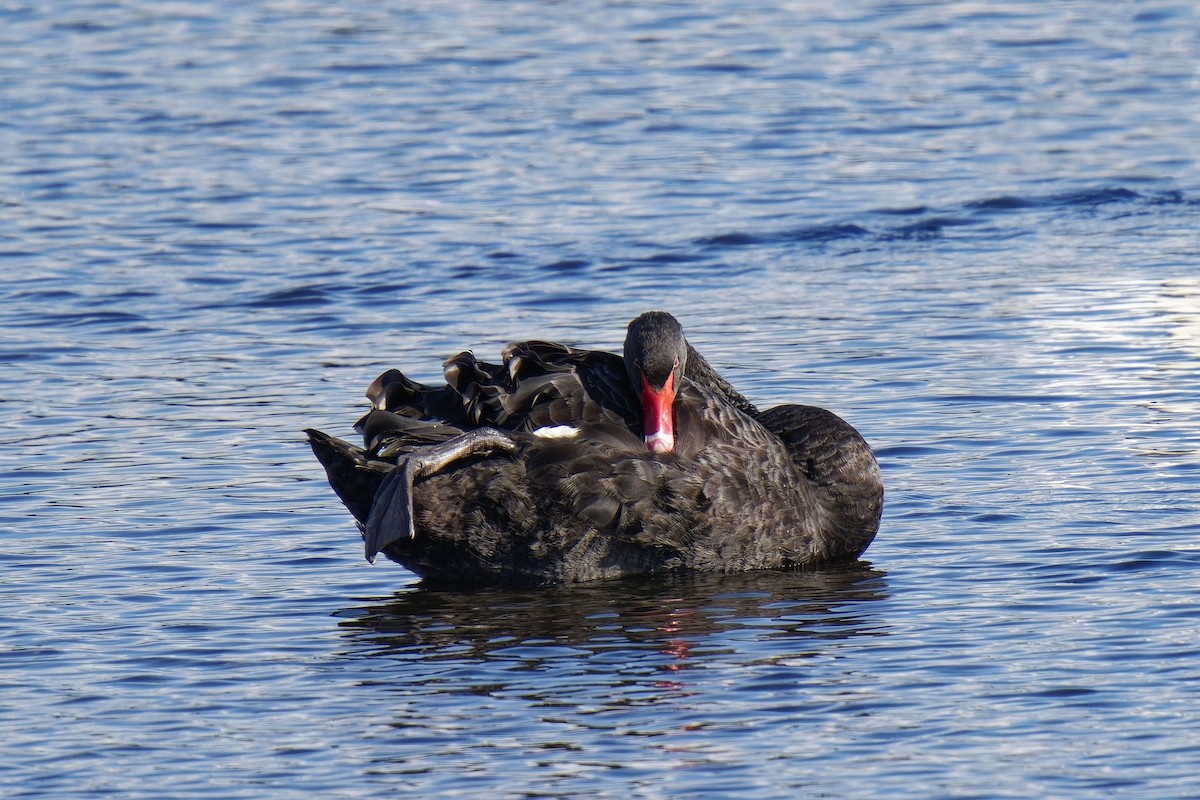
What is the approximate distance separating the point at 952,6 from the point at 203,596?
17.2 meters

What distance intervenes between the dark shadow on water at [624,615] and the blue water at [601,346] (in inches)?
1.2

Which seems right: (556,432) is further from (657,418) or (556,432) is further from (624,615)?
(624,615)

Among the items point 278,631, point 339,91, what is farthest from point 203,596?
point 339,91

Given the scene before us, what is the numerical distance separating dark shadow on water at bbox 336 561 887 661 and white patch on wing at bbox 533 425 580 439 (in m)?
0.63

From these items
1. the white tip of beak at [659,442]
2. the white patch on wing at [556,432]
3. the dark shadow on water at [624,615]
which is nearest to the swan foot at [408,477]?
Answer: the white patch on wing at [556,432]

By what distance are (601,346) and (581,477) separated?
413 centimetres

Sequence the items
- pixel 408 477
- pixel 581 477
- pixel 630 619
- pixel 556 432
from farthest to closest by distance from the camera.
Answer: pixel 556 432, pixel 581 477, pixel 630 619, pixel 408 477

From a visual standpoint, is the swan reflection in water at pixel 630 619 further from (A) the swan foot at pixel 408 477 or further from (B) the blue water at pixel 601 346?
(A) the swan foot at pixel 408 477

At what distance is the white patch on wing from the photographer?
29.0 ft

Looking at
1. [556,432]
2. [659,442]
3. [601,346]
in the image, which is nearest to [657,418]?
[659,442]

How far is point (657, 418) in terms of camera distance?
8953 mm

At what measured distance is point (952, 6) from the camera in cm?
2416

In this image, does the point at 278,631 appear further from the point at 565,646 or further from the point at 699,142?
the point at 699,142

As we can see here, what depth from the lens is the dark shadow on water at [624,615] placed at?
318 inches
